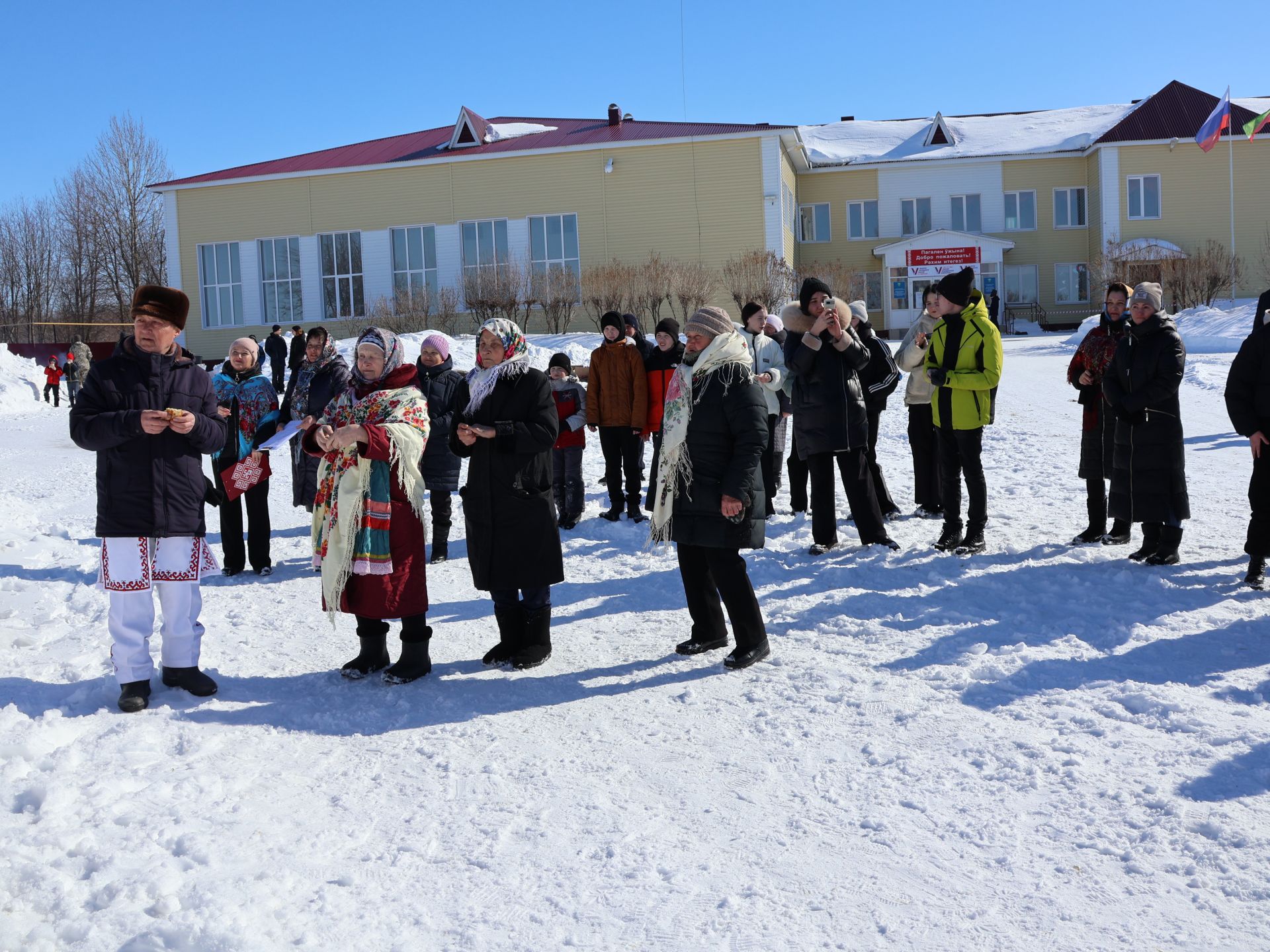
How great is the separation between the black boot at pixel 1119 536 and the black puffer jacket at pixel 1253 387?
1352 millimetres

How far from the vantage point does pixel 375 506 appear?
5098 millimetres

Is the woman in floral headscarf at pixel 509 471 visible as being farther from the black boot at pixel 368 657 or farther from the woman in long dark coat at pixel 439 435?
the woman in long dark coat at pixel 439 435

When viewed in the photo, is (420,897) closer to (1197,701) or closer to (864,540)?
(1197,701)

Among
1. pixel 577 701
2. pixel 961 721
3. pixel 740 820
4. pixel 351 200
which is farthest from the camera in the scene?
pixel 351 200

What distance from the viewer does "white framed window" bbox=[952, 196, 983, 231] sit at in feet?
133

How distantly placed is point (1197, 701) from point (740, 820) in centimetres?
221

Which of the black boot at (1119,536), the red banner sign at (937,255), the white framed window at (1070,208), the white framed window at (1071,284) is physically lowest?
the black boot at (1119,536)

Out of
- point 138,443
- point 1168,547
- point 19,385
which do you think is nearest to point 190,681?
point 138,443

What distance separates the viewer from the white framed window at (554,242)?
35.0m

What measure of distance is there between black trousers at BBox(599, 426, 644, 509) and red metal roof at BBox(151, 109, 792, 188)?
25.3 m

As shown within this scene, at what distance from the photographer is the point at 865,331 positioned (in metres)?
8.83

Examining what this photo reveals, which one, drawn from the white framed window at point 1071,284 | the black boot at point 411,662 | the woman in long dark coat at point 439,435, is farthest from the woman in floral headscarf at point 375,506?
the white framed window at point 1071,284

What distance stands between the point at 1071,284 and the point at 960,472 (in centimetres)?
3598

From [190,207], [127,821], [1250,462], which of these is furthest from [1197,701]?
[190,207]
